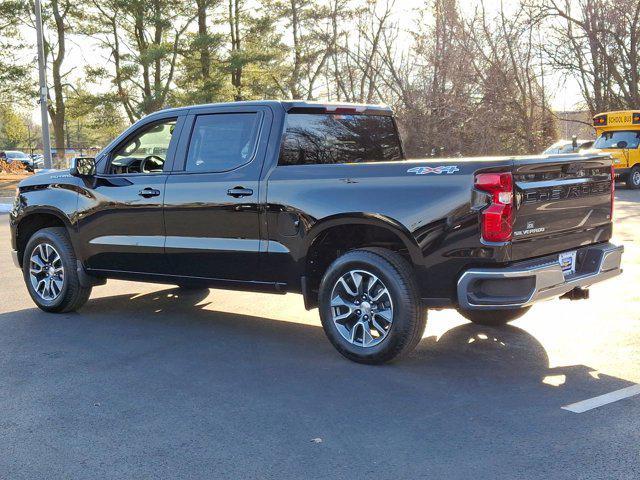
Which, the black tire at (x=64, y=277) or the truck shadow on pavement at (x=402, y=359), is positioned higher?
the black tire at (x=64, y=277)

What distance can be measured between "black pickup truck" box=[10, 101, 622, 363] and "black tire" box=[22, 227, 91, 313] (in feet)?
0.05

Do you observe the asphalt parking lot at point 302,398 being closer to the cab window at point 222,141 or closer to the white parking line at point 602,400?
the white parking line at point 602,400

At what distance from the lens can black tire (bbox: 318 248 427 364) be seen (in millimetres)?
4895

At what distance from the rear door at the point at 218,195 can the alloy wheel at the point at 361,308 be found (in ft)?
2.67

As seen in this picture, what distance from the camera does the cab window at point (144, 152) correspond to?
21.0ft

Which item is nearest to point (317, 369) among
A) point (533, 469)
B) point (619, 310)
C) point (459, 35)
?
point (533, 469)

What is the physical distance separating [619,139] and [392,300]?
2082cm

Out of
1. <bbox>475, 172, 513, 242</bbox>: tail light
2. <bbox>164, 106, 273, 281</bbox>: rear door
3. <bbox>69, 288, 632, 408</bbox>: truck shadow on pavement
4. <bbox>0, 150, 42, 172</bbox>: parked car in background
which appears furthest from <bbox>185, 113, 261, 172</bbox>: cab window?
<bbox>0, 150, 42, 172</bbox>: parked car in background

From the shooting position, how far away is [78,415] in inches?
165

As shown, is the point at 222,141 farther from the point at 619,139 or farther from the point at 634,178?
the point at 634,178

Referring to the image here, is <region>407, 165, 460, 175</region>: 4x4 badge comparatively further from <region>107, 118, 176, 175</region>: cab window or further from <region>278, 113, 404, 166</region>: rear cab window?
<region>107, 118, 176, 175</region>: cab window

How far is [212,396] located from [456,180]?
2096 millimetres

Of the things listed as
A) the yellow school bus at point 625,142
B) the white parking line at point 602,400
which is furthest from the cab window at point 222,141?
the yellow school bus at point 625,142

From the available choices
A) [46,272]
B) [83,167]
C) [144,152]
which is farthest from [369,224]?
[46,272]
